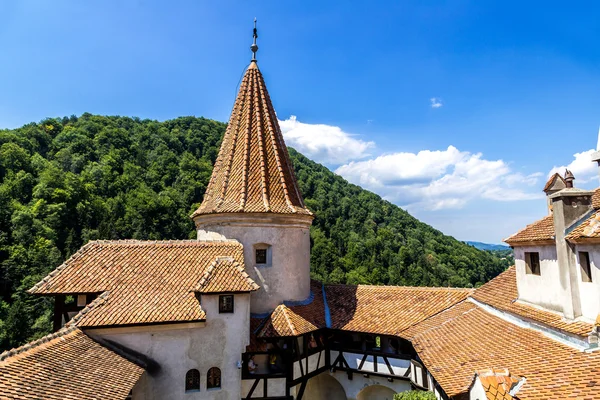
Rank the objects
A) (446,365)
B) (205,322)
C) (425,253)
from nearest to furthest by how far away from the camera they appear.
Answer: (446,365)
(205,322)
(425,253)

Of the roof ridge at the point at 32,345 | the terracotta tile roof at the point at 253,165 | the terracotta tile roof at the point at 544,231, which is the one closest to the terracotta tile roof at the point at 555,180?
the terracotta tile roof at the point at 544,231

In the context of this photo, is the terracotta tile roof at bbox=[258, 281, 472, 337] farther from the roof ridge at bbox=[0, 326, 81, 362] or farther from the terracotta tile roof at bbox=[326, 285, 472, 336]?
the roof ridge at bbox=[0, 326, 81, 362]

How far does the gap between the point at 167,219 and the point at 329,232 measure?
35.2 m

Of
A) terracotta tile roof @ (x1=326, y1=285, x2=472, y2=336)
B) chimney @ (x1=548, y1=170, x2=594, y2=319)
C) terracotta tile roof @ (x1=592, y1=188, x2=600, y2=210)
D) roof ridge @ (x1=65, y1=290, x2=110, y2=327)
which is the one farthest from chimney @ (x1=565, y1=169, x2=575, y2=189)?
roof ridge @ (x1=65, y1=290, x2=110, y2=327)

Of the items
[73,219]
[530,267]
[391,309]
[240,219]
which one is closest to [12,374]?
[240,219]

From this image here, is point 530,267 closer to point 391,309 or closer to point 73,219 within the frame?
point 391,309

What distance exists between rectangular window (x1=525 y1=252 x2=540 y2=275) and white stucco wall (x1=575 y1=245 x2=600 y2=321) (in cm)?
220

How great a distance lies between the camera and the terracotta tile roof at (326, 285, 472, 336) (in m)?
15.2

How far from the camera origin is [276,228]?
15.7m

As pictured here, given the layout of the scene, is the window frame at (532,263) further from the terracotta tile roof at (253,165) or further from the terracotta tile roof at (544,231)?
the terracotta tile roof at (253,165)

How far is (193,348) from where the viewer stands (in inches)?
494

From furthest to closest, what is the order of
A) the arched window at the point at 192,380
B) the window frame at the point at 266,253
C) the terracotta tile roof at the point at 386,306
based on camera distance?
the window frame at the point at 266,253 → the terracotta tile roof at the point at 386,306 → the arched window at the point at 192,380

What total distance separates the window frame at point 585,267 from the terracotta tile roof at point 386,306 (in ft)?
22.2

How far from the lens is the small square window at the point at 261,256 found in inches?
616
